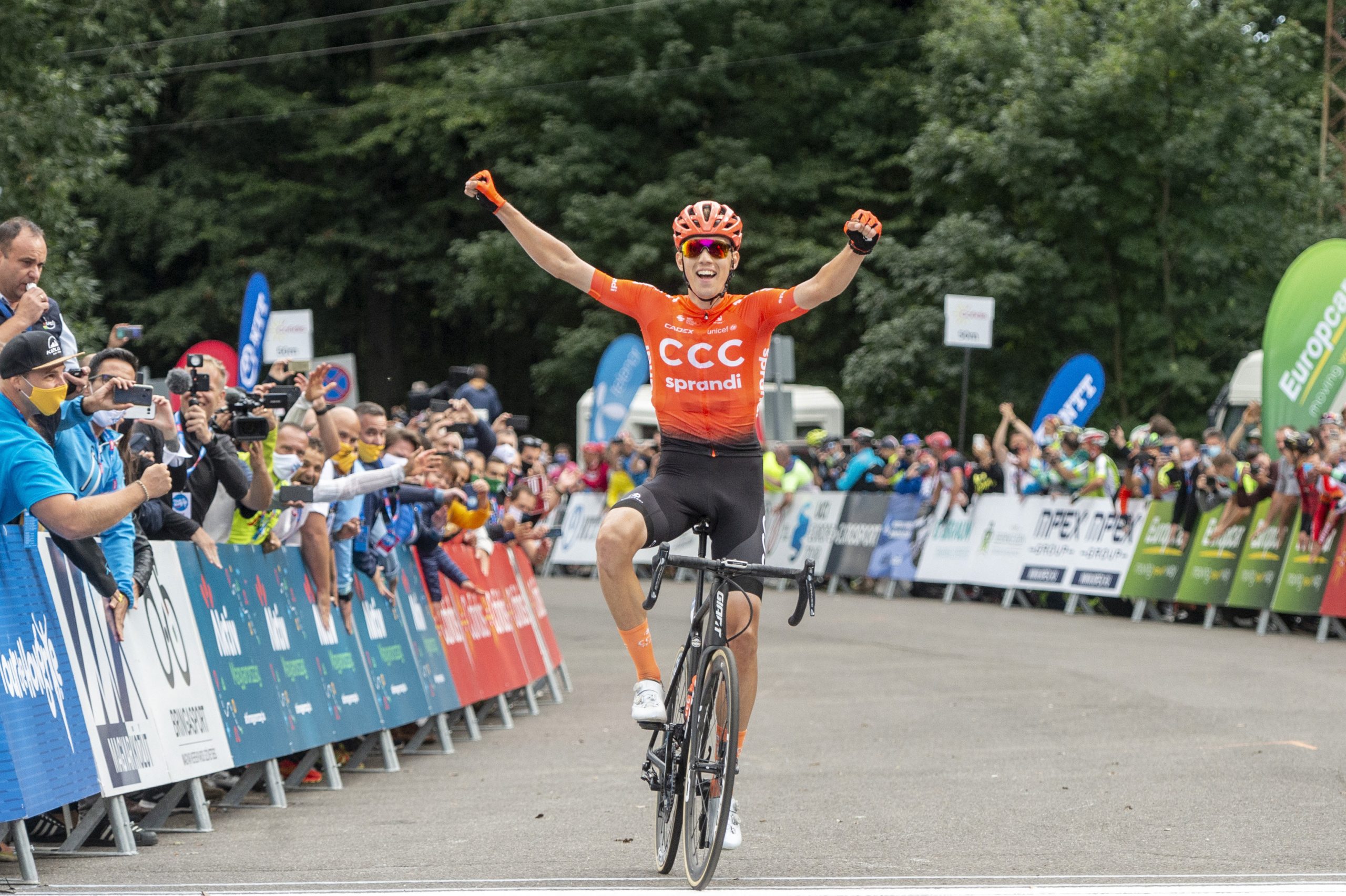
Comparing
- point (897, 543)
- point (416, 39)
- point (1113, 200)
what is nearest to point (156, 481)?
point (897, 543)

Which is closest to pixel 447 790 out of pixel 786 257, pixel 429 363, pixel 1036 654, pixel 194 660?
pixel 194 660

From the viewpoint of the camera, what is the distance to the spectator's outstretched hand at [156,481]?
6418mm

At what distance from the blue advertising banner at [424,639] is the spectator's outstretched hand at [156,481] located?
5051 millimetres

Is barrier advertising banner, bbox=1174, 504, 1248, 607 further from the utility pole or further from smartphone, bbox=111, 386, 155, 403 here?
the utility pole

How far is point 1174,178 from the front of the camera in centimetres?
3173

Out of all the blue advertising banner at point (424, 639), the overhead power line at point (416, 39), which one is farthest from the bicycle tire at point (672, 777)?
the overhead power line at point (416, 39)

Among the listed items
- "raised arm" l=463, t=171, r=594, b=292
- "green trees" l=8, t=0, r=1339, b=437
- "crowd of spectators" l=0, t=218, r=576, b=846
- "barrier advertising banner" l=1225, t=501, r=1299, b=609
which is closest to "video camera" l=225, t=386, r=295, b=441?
"crowd of spectators" l=0, t=218, r=576, b=846

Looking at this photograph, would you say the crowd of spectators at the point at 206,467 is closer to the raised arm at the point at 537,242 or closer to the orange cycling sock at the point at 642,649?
the raised arm at the point at 537,242

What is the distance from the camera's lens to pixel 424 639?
38.5ft

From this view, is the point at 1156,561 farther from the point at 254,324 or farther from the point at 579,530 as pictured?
the point at 579,530

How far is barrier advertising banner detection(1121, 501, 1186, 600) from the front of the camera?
1998 centimetres

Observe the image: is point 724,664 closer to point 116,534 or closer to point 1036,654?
point 116,534

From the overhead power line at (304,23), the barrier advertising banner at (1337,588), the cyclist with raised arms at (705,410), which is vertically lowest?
the barrier advertising banner at (1337,588)

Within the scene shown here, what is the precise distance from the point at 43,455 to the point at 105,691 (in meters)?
1.32
